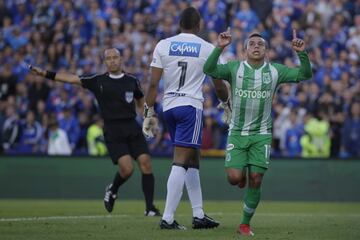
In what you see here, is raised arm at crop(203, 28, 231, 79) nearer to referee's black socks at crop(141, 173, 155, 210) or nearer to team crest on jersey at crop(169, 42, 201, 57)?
team crest on jersey at crop(169, 42, 201, 57)

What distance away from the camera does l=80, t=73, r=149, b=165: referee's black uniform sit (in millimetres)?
14234

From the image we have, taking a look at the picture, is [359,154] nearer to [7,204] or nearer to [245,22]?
[245,22]

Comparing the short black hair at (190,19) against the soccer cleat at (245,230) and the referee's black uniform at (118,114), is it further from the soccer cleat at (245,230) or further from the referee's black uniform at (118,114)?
the referee's black uniform at (118,114)

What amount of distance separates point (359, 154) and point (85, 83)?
31.0 feet

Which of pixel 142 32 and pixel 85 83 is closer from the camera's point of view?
pixel 85 83

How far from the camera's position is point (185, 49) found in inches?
453

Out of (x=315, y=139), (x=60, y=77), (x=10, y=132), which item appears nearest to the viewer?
(x=60, y=77)

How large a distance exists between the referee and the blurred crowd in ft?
24.7

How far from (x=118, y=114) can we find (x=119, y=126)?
0.18m

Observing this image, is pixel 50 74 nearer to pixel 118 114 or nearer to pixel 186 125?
pixel 118 114

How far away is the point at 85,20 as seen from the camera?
2633cm

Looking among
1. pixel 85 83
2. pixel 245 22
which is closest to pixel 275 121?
pixel 245 22

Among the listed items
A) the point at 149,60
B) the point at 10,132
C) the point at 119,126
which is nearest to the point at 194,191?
the point at 119,126

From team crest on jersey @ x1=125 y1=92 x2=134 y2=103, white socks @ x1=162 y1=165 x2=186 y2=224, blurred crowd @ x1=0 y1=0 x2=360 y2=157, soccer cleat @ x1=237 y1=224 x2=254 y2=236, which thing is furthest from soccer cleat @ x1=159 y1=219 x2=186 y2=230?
blurred crowd @ x1=0 y1=0 x2=360 y2=157
